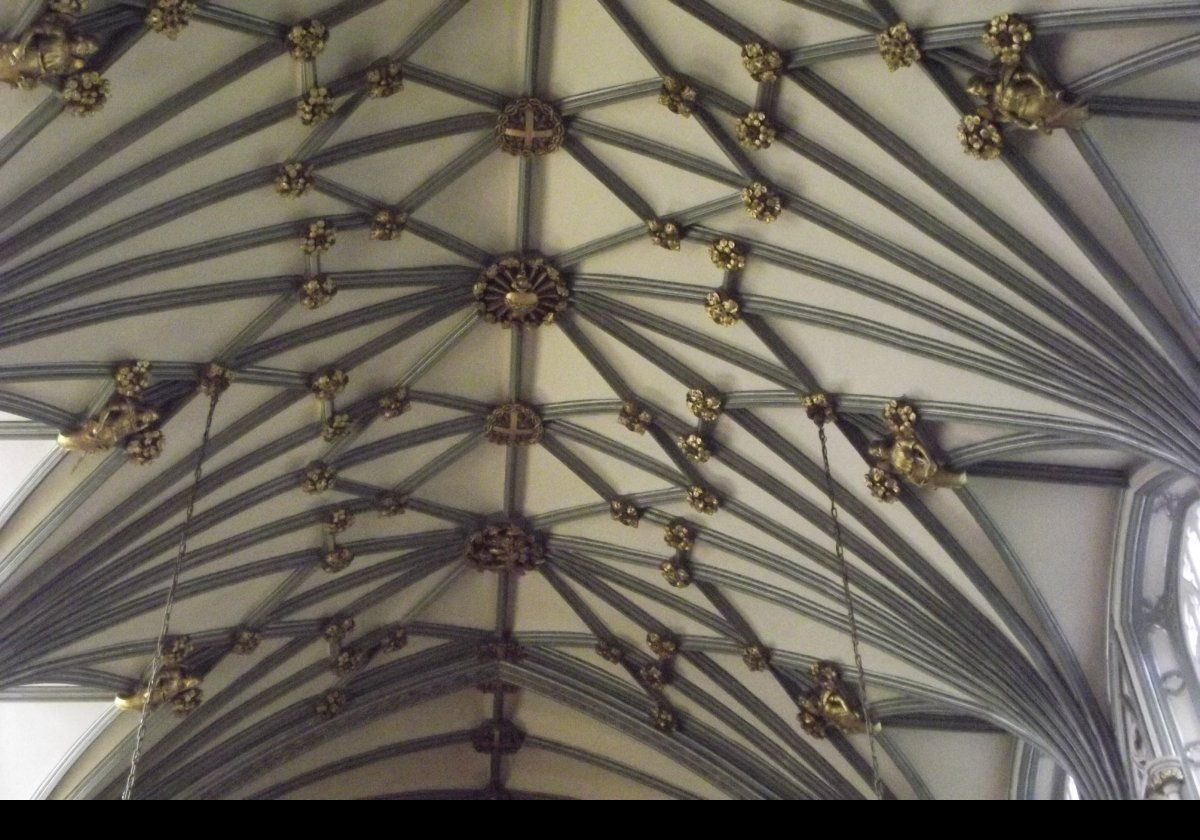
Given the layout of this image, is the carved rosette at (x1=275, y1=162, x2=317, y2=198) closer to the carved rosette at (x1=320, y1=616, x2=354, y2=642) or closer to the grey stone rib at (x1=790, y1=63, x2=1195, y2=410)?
the grey stone rib at (x1=790, y1=63, x2=1195, y2=410)

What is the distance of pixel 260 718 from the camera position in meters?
20.5

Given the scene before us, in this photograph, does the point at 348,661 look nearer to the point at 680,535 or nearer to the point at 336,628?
the point at 336,628

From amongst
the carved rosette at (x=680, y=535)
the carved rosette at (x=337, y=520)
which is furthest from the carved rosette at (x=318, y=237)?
the carved rosette at (x=680, y=535)

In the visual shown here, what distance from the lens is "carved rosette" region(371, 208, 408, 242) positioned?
15.4m

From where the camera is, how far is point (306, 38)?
43.2ft

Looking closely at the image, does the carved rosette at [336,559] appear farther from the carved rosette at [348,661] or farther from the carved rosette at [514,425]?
the carved rosette at [514,425]

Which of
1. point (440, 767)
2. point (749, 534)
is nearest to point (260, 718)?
point (440, 767)

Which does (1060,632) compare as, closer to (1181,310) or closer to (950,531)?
(950,531)

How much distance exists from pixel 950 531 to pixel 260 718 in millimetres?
10818

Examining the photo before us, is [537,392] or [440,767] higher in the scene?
[537,392]

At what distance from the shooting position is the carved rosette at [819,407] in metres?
15.6

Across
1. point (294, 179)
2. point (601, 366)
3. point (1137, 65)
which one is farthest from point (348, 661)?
point (1137, 65)

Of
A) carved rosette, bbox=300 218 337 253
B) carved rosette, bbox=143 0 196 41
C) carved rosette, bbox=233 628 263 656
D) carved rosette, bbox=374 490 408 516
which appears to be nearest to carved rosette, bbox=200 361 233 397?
carved rosette, bbox=300 218 337 253

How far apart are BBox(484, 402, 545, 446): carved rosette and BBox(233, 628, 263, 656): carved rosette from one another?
4.41m
